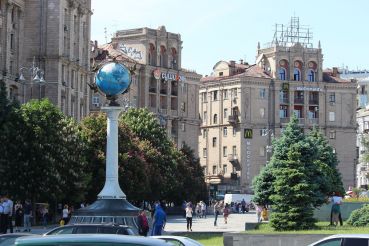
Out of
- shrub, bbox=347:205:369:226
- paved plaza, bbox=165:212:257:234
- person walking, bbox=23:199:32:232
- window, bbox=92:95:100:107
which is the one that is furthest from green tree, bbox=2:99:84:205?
window, bbox=92:95:100:107

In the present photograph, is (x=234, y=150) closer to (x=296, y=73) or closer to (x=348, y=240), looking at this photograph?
(x=296, y=73)

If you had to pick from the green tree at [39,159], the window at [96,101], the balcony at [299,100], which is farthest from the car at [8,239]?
the balcony at [299,100]

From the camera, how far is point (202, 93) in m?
126

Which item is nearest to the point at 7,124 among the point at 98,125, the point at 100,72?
the point at 98,125

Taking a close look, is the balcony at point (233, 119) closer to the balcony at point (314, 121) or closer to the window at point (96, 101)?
the balcony at point (314, 121)

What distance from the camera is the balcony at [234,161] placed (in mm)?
115875

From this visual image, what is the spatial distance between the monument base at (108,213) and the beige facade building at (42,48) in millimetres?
36079

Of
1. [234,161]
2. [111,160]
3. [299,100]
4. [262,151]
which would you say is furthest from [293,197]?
[299,100]

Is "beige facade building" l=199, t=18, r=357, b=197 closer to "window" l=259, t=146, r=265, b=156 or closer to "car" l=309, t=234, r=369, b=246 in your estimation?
"window" l=259, t=146, r=265, b=156

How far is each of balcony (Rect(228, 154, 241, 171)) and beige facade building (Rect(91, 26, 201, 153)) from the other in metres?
4.92

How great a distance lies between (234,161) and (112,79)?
82.2 m

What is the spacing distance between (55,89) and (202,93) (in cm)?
5254

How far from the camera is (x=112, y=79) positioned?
115ft

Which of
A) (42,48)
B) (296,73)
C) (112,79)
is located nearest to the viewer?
(112,79)
